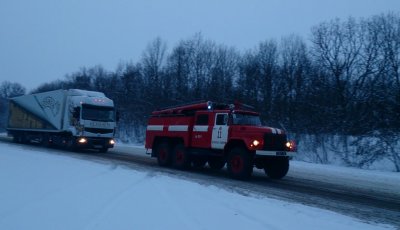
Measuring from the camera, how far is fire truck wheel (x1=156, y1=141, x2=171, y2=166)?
18672mm

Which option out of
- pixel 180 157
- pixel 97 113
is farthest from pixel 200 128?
pixel 97 113

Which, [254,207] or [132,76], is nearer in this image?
[254,207]

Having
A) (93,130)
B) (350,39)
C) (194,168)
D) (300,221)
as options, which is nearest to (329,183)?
(194,168)

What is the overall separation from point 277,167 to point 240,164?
1774 mm

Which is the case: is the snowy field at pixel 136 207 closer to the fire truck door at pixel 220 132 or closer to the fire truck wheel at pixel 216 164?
the fire truck door at pixel 220 132

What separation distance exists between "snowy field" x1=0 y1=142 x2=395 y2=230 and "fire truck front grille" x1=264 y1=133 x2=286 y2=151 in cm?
285

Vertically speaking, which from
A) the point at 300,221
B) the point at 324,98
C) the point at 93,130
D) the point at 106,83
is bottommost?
the point at 300,221

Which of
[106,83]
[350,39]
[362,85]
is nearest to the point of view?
[362,85]

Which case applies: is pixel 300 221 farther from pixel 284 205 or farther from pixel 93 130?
pixel 93 130

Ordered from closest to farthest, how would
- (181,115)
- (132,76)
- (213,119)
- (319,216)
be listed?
(319,216)
(213,119)
(181,115)
(132,76)

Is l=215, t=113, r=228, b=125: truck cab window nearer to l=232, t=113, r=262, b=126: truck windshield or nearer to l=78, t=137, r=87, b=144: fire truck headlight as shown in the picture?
l=232, t=113, r=262, b=126: truck windshield

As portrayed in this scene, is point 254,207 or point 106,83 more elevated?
point 106,83

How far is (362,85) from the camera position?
2786 cm

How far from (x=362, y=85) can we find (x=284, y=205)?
2000 cm
